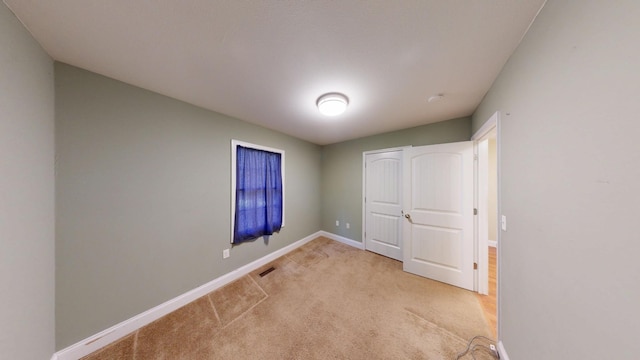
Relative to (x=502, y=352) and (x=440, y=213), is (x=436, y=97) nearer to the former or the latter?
(x=440, y=213)

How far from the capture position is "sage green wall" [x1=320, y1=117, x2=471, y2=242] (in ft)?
8.47

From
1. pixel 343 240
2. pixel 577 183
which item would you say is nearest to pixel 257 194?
pixel 343 240

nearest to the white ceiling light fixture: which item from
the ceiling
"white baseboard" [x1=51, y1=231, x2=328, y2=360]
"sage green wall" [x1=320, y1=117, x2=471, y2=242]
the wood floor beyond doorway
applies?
the ceiling

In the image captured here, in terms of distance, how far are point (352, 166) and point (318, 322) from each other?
254cm

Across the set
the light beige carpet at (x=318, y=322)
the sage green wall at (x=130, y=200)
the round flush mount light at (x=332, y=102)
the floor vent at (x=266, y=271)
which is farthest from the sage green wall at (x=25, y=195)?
the round flush mount light at (x=332, y=102)

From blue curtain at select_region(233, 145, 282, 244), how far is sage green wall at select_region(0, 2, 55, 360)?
142 cm

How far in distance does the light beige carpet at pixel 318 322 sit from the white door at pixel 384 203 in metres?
0.60

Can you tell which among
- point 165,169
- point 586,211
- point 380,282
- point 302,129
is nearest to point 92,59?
point 165,169

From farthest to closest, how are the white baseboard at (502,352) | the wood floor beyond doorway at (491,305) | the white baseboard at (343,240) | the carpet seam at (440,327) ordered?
the white baseboard at (343,240) < the wood floor beyond doorway at (491,305) < the carpet seam at (440,327) < the white baseboard at (502,352)

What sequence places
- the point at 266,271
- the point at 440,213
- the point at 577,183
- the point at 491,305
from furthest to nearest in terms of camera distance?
the point at 266,271, the point at 440,213, the point at 491,305, the point at 577,183

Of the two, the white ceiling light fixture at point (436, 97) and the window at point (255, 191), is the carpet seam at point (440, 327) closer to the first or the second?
the window at point (255, 191)

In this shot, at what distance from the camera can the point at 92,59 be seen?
1298 mm

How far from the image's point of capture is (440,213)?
2.39 metres

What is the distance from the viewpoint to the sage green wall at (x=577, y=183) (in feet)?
1.81
